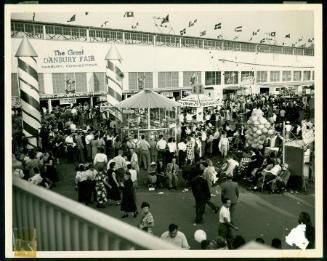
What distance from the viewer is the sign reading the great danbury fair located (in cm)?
671


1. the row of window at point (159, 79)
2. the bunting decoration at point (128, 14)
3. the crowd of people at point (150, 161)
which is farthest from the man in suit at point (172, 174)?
the bunting decoration at point (128, 14)

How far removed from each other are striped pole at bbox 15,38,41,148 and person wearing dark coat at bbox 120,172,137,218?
175 centimetres

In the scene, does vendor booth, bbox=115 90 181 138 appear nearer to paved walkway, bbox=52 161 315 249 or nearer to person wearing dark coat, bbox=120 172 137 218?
paved walkway, bbox=52 161 315 249

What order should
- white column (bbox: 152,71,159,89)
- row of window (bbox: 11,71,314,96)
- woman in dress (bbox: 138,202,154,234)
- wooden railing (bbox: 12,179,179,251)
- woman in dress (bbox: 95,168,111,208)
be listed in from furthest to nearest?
white column (bbox: 152,71,159,89) < row of window (bbox: 11,71,314,96) < woman in dress (bbox: 95,168,111,208) < woman in dress (bbox: 138,202,154,234) < wooden railing (bbox: 12,179,179,251)

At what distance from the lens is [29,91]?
6.92 metres

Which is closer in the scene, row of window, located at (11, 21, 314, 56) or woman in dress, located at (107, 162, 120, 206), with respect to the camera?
row of window, located at (11, 21, 314, 56)

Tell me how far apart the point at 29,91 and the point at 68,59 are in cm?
86

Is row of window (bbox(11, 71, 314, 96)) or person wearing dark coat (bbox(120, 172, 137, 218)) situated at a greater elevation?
row of window (bbox(11, 71, 314, 96))

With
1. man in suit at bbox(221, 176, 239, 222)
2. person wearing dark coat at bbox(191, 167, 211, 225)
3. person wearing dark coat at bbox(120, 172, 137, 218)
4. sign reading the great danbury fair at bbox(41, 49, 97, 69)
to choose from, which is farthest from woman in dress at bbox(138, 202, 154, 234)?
sign reading the great danbury fair at bbox(41, 49, 97, 69)

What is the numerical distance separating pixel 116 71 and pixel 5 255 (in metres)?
3.62

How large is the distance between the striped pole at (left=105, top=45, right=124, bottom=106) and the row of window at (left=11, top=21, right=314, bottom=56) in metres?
0.27

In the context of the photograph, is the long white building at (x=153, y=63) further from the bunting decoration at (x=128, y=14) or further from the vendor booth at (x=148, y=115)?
the bunting decoration at (x=128, y=14)

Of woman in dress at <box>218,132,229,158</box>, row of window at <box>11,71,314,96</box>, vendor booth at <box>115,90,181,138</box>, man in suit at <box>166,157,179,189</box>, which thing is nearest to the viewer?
row of window at <box>11,71,314,96</box>

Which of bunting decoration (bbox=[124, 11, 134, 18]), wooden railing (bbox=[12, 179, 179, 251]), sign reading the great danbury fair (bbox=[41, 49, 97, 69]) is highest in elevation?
bunting decoration (bbox=[124, 11, 134, 18])
